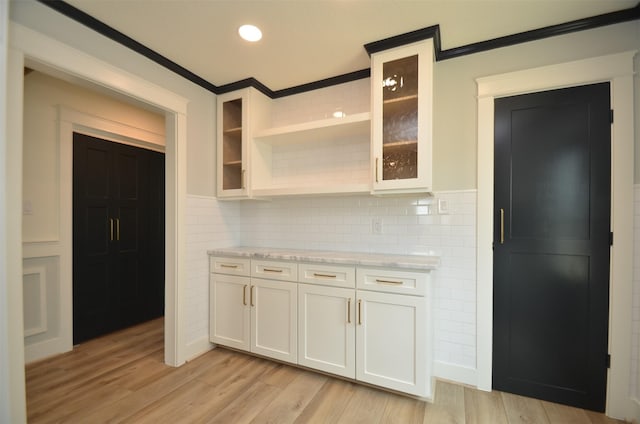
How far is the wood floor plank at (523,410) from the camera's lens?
1.75 m

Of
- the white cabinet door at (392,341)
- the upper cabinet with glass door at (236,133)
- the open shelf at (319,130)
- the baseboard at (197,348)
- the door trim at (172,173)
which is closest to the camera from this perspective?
the white cabinet door at (392,341)

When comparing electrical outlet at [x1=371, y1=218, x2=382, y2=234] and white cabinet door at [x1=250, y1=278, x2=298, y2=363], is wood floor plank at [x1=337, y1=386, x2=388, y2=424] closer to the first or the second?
Result: white cabinet door at [x1=250, y1=278, x2=298, y2=363]

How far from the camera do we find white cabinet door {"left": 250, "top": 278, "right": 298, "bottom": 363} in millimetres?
2305

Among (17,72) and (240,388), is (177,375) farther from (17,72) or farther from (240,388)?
(17,72)

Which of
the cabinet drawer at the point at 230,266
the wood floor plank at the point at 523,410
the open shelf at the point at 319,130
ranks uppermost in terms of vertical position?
the open shelf at the point at 319,130

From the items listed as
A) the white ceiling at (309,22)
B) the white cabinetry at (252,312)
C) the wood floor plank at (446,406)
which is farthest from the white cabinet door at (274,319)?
the white ceiling at (309,22)

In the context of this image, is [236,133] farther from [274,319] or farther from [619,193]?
[619,193]

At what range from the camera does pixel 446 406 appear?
1.88 metres

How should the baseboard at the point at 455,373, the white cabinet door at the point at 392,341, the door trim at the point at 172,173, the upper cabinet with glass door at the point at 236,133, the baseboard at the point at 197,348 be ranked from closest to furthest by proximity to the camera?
the white cabinet door at the point at 392,341 → the door trim at the point at 172,173 → the baseboard at the point at 455,373 → the baseboard at the point at 197,348 → the upper cabinet with glass door at the point at 236,133

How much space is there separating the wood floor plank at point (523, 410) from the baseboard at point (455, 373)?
200mm

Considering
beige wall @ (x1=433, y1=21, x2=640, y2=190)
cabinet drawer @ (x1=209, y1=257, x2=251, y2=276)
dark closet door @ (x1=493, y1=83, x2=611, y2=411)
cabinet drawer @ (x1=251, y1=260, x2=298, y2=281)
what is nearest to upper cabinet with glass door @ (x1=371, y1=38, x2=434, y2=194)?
beige wall @ (x1=433, y1=21, x2=640, y2=190)

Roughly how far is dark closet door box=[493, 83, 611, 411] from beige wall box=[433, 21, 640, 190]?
20cm

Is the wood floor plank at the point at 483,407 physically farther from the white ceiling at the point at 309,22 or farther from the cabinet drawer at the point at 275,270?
the white ceiling at the point at 309,22

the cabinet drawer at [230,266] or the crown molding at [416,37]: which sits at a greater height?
the crown molding at [416,37]
